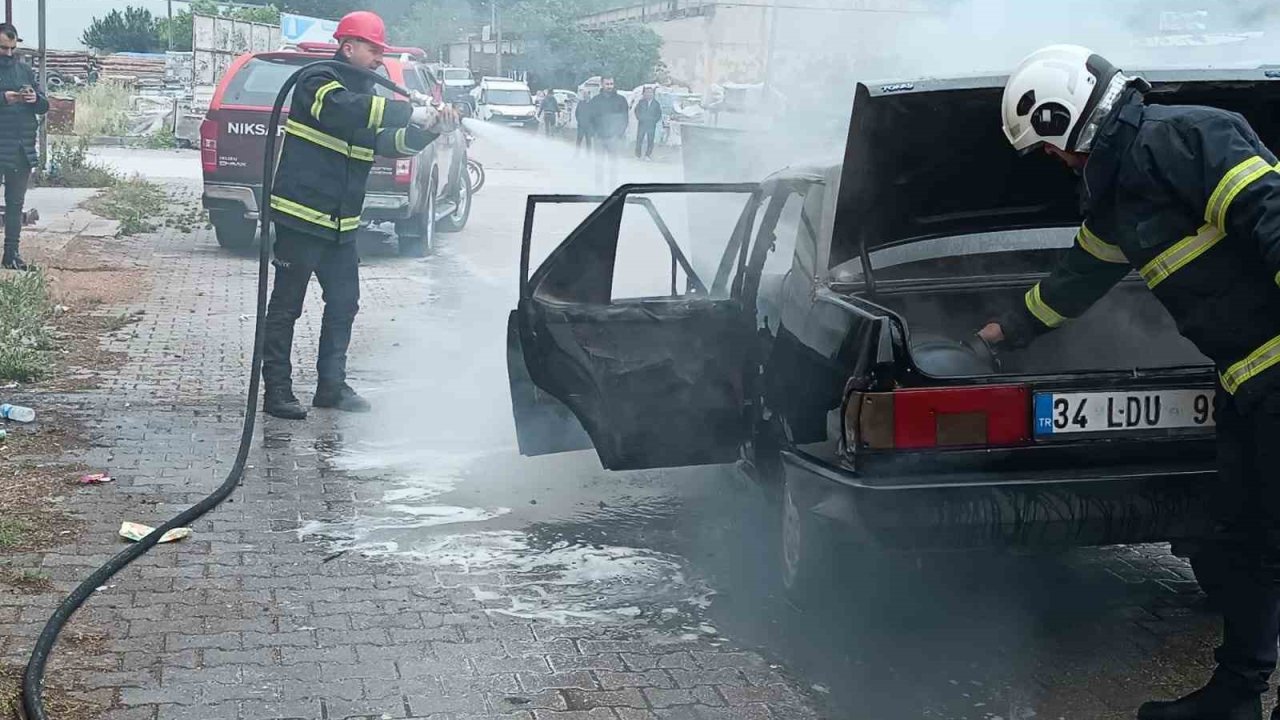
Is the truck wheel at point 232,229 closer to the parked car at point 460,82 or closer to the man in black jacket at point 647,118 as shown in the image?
the parked car at point 460,82

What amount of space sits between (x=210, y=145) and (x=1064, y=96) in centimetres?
1102

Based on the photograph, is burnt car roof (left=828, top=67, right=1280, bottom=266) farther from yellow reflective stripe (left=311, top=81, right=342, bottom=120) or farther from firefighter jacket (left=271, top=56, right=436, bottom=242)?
yellow reflective stripe (left=311, top=81, right=342, bottom=120)

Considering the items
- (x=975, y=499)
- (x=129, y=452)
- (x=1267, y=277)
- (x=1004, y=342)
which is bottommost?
(x=129, y=452)

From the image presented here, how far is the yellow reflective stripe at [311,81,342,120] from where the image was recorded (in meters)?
7.04

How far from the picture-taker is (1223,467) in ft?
11.9

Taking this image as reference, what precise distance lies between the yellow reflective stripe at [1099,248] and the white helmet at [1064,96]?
0.35m

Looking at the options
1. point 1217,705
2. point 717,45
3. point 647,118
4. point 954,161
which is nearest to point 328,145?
point 954,161

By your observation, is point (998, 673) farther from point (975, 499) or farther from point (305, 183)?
point (305, 183)

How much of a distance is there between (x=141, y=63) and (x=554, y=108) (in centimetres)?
2676

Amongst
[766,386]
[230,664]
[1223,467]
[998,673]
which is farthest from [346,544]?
[1223,467]

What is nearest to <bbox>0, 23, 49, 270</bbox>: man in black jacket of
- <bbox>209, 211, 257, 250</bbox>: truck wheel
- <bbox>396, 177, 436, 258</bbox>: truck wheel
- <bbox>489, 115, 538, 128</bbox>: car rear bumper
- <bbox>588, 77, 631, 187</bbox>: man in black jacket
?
<bbox>209, 211, 257, 250</bbox>: truck wheel

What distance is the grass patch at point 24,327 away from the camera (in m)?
7.65

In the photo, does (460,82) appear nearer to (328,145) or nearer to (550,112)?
(550,112)

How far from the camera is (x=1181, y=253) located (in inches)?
136
